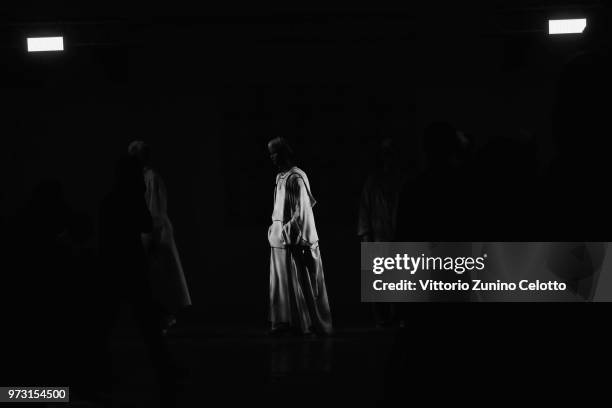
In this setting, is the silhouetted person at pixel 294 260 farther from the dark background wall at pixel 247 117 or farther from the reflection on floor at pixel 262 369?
the dark background wall at pixel 247 117

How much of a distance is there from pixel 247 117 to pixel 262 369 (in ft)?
18.7

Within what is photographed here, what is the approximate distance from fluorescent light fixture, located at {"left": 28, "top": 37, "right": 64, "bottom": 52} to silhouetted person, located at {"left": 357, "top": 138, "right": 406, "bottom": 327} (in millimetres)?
4324

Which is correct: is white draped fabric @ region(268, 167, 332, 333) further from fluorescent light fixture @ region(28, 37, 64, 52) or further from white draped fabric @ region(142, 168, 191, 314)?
fluorescent light fixture @ region(28, 37, 64, 52)

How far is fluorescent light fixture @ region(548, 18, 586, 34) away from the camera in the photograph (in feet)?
36.0

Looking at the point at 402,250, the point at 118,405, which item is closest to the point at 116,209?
the point at 118,405

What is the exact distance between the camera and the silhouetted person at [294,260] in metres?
9.71

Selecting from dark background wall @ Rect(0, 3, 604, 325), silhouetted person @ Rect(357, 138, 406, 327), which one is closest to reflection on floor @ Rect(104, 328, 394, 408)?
silhouetted person @ Rect(357, 138, 406, 327)

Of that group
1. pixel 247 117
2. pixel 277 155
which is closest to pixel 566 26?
pixel 277 155

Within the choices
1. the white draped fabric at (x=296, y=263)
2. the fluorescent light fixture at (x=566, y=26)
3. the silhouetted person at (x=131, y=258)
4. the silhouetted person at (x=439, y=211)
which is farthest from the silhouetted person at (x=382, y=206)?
the silhouetted person at (x=439, y=211)

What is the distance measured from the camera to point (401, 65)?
12477 mm

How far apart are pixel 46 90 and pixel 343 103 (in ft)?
14.0

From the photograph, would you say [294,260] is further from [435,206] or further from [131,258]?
[435,206]

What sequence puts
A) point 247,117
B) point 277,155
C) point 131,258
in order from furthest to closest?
point 247,117, point 277,155, point 131,258

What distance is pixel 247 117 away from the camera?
12.6 m
